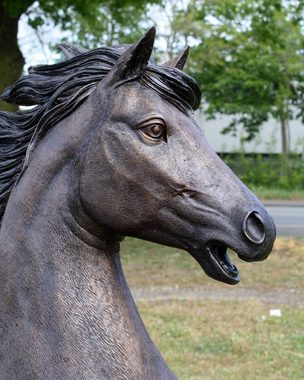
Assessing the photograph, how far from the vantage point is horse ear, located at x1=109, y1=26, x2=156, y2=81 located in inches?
56.7

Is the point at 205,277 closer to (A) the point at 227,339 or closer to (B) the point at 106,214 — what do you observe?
(A) the point at 227,339

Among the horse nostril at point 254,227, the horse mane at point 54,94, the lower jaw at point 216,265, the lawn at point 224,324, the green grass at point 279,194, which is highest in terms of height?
the horse mane at point 54,94

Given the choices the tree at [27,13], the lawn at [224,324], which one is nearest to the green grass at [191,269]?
the lawn at [224,324]

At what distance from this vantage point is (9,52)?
24.5 feet

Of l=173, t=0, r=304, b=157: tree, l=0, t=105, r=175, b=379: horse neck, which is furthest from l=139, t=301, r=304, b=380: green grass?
l=173, t=0, r=304, b=157: tree

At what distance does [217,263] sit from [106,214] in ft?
0.89

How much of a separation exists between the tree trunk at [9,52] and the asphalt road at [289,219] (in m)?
5.25

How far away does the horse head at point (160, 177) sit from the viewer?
1435mm

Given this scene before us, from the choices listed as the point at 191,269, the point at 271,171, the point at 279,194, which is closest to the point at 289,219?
the point at 279,194

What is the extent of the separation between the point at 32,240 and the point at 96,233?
153 mm

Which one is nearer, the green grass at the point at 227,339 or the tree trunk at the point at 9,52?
the green grass at the point at 227,339

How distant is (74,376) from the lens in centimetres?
146

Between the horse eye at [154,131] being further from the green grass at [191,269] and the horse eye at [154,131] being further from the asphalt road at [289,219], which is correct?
the asphalt road at [289,219]

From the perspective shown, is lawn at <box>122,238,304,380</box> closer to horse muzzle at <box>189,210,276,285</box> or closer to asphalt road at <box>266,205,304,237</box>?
asphalt road at <box>266,205,304,237</box>
